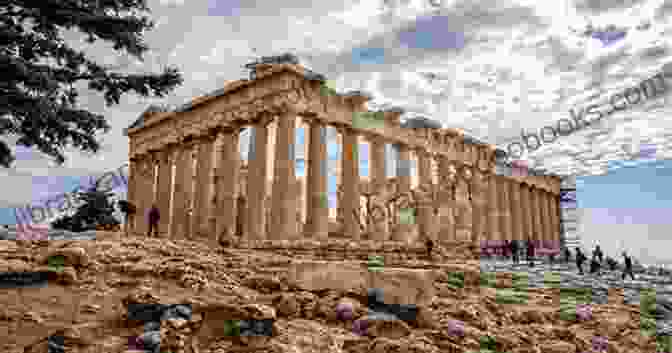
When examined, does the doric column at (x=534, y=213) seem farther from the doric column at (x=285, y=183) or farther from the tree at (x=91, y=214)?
the tree at (x=91, y=214)

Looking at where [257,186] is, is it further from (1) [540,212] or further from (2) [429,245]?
(1) [540,212]

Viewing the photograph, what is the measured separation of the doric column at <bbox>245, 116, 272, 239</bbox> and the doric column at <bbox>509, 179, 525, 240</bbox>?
93.9 feet

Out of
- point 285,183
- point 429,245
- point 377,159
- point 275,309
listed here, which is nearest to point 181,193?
point 285,183

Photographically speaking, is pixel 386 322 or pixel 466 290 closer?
pixel 386 322

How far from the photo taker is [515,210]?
1845 inches

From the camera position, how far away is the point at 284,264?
13055mm

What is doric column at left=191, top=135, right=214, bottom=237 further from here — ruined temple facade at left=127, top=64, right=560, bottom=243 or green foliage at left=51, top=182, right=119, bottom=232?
green foliage at left=51, top=182, right=119, bottom=232

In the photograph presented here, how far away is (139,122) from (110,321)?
108 feet

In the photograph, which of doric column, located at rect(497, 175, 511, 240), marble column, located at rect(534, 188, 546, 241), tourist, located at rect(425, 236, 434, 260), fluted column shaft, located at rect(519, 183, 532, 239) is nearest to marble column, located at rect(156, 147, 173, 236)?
tourist, located at rect(425, 236, 434, 260)

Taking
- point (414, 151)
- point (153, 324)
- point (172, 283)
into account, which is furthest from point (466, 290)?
point (414, 151)

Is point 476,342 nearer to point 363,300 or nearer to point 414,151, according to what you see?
point 363,300

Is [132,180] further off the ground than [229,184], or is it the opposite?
[132,180]

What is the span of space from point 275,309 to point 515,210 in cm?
4247

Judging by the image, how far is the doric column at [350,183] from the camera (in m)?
27.8
